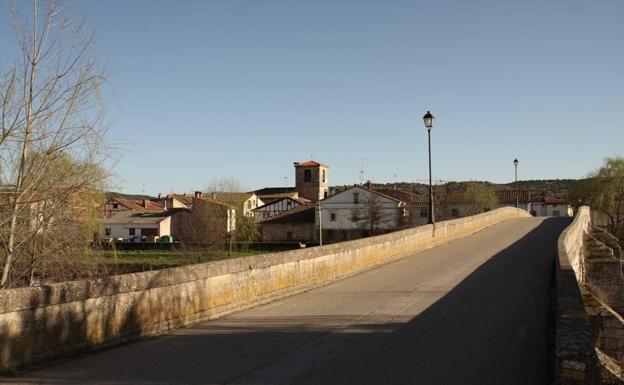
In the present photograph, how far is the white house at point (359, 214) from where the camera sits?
2697 inches

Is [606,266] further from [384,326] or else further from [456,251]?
[384,326]

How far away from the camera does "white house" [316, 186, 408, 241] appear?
6850 cm

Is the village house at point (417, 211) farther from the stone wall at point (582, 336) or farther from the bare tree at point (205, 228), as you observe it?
the stone wall at point (582, 336)

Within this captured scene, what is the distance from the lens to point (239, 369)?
5789 mm

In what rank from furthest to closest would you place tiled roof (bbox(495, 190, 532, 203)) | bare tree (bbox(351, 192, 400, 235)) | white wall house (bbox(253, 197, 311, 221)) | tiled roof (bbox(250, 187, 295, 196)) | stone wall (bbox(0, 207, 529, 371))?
tiled roof (bbox(250, 187, 295, 196))
tiled roof (bbox(495, 190, 532, 203))
white wall house (bbox(253, 197, 311, 221))
bare tree (bbox(351, 192, 400, 235))
stone wall (bbox(0, 207, 529, 371))

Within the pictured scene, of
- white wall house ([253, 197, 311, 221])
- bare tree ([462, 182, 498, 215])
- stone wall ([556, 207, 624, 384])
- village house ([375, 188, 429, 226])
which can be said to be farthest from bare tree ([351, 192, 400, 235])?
stone wall ([556, 207, 624, 384])

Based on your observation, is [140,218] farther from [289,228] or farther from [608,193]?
[608,193]

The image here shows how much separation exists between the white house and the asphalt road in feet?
185

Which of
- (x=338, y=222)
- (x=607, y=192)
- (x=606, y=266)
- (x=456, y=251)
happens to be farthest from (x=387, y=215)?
(x=456, y=251)

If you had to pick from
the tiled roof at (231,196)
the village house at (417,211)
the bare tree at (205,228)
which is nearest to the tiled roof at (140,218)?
the tiled roof at (231,196)

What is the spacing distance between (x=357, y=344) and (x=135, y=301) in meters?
2.84

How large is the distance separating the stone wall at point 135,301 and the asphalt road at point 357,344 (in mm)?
215

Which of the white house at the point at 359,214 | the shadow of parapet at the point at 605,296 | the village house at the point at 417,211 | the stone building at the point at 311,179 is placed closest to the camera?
the shadow of parapet at the point at 605,296

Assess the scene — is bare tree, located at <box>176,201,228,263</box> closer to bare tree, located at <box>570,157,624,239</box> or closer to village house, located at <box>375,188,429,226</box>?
village house, located at <box>375,188,429,226</box>
